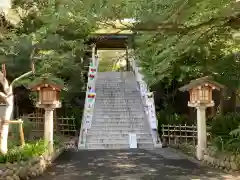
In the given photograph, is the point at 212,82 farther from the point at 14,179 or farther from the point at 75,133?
the point at 75,133

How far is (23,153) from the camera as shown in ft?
27.0

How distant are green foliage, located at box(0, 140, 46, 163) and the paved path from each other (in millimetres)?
549

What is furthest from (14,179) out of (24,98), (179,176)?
(24,98)

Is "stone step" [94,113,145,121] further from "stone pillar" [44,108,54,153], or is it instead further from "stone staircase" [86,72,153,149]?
"stone pillar" [44,108,54,153]

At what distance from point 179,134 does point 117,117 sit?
2637 millimetres

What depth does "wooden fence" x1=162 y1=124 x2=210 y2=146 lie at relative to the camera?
497 inches

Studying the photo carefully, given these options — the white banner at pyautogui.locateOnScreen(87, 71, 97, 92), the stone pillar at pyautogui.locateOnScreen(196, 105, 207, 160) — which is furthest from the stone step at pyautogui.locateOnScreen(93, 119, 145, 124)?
Answer: the stone pillar at pyautogui.locateOnScreen(196, 105, 207, 160)

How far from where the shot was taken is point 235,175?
8.12 metres

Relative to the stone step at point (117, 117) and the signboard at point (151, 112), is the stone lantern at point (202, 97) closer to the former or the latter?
the signboard at point (151, 112)

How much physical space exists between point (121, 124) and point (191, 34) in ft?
29.3

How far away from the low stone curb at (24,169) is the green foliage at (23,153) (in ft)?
0.41

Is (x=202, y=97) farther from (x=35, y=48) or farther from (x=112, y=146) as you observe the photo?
(x=35, y=48)

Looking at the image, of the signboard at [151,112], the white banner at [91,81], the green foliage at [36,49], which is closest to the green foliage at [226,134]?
the signboard at [151,112]

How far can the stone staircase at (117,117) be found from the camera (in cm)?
1252
